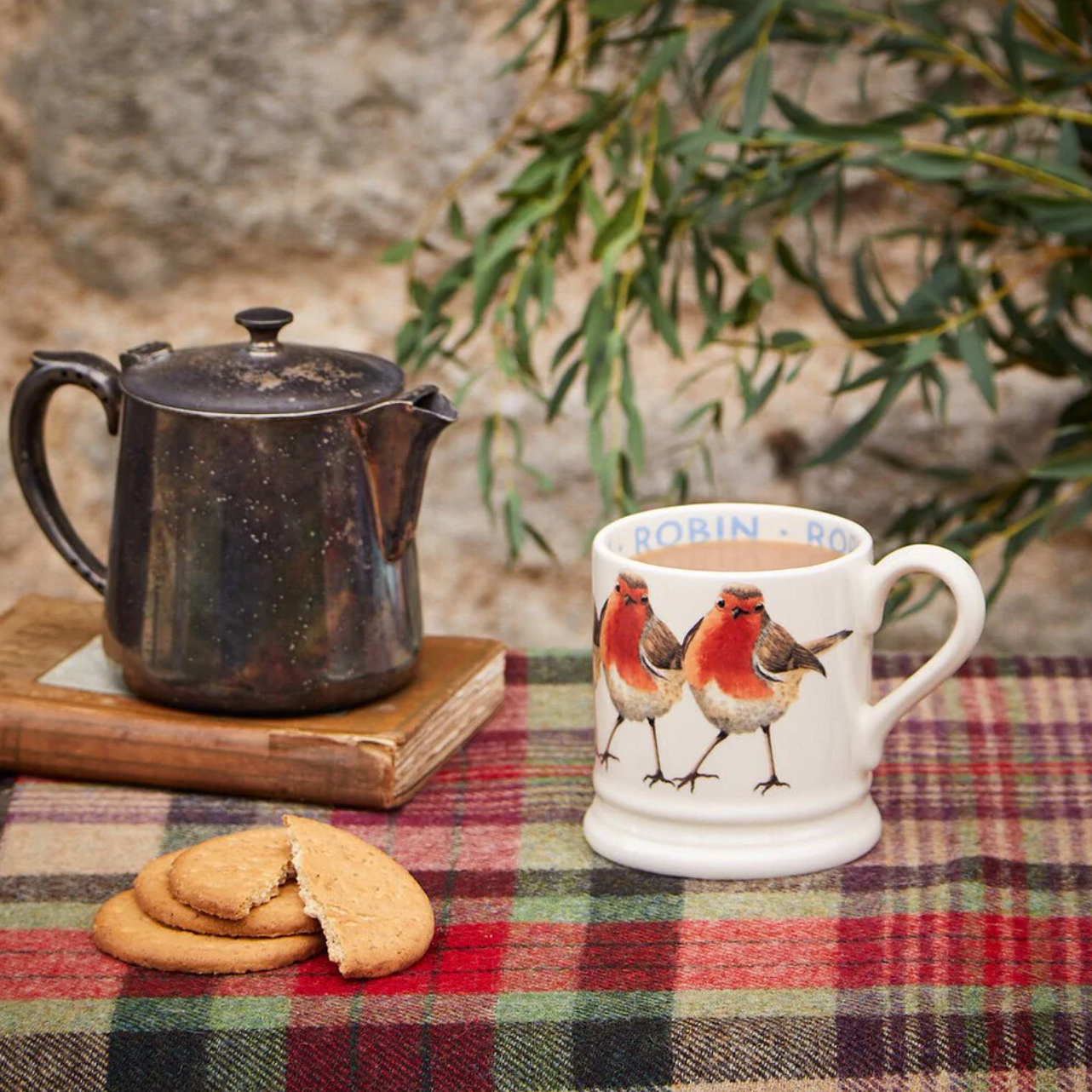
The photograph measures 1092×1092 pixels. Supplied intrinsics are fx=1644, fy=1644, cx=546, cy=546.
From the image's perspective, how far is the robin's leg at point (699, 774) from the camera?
67 centimetres

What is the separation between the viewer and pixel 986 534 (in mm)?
1112

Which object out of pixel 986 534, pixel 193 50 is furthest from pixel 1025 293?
pixel 193 50

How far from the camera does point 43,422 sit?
0.85 metres

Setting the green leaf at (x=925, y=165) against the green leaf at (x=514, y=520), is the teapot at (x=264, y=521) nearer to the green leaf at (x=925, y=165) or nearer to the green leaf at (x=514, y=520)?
the green leaf at (x=514, y=520)

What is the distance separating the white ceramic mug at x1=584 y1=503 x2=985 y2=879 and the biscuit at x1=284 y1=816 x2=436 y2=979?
4.1 inches

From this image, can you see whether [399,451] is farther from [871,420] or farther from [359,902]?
[871,420]

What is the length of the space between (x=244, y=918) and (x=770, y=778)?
8.6 inches

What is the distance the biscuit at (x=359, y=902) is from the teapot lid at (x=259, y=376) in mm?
193

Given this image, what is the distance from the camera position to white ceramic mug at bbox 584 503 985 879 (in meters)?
→ 0.66

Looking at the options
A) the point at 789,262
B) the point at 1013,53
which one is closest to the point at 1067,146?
the point at 1013,53

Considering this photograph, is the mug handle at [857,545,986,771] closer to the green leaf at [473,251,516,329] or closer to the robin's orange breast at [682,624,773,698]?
the robin's orange breast at [682,624,773,698]

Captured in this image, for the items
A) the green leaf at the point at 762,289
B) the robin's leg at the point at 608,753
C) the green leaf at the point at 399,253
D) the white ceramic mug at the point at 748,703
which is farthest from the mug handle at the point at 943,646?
the green leaf at the point at 399,253

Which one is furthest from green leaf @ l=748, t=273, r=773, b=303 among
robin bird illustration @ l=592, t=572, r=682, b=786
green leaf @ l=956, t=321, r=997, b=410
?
robin bird illustration @ l=592, t=572, r=682, b=786

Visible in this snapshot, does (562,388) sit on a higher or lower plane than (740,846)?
higher
